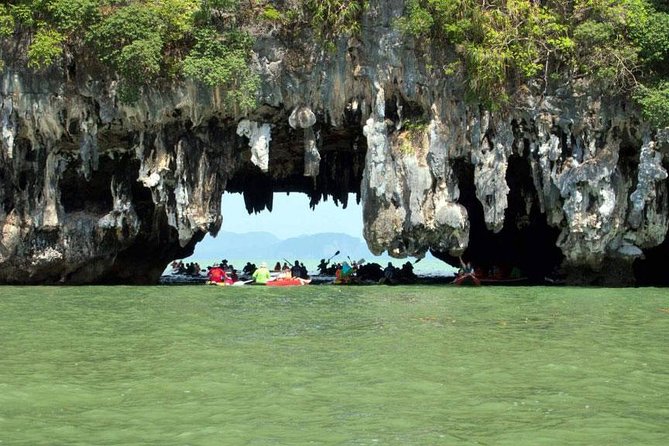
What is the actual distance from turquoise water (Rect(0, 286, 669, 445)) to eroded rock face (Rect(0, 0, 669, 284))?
6.82m

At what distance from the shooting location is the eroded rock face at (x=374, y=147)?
2219 cm

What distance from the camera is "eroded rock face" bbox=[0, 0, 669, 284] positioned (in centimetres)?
2219

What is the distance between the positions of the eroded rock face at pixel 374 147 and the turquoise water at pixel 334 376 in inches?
269

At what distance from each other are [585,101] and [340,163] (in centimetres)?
897

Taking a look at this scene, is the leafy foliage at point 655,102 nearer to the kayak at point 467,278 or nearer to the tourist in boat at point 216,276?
the kayak at point 467,278

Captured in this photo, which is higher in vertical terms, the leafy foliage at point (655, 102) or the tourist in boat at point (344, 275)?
the leafy foliage at point (655, 102)

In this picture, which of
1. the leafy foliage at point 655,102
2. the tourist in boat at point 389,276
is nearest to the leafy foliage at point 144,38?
the tourist in boat at point 389,276

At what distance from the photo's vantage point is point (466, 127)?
897 inches

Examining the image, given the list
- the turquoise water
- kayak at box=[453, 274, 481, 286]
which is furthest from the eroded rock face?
the turquoise water

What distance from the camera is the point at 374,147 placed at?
Answer: 74.2 feet

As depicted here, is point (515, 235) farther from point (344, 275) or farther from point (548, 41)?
point (548, 41)

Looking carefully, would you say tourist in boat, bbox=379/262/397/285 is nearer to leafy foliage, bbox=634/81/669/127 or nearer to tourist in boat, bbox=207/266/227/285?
tourist in boat, bbox=207/266/227/285

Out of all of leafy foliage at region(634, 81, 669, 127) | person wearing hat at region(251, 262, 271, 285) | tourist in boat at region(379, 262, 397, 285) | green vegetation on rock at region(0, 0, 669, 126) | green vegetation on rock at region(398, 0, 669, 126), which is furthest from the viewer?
tourist in boat at region(379, 262, 397, 285)

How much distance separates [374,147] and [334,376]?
14.1m
